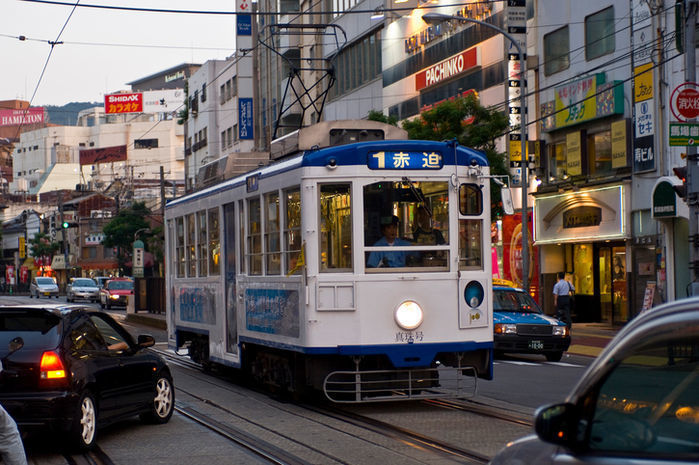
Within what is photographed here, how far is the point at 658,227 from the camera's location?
1177 inches

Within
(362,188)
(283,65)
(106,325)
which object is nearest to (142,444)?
(106,325)

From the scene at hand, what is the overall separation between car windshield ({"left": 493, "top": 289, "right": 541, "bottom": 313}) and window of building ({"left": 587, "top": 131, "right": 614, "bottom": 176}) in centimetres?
1047

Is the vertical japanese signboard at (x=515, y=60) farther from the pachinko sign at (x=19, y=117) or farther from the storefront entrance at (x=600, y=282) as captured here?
the pachinko sign at (x=19, y=117)

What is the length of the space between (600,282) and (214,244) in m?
20.7

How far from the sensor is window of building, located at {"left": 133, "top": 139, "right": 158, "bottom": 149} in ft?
393

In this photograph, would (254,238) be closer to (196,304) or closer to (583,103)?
(196,304)

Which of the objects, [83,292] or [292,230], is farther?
[83,292]

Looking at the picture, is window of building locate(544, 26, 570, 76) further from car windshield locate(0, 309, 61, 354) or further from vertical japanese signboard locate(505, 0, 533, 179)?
car windshield locate(0, 309, 61, 354)

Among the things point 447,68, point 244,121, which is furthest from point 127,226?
point 447,68

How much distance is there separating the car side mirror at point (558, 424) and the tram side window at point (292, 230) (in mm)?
9001

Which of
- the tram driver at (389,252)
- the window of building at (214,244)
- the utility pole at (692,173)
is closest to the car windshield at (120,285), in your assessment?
the window of building at (214,244)

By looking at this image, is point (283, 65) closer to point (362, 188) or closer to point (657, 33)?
point (657, 33)

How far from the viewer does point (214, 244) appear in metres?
16.3

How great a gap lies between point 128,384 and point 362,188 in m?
3.45
